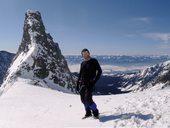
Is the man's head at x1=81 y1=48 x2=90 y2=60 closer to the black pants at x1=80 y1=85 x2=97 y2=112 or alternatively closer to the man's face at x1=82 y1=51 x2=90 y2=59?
the man's face at x1=82 y1=51 x2=90 y2=59

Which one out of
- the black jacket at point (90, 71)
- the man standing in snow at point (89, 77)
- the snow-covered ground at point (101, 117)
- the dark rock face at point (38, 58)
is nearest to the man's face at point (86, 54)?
the man standing in snow at point (89, 77)

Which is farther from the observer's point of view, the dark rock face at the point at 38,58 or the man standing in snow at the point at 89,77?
the dark rock face at the point at 38,58

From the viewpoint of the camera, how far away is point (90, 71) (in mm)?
14016

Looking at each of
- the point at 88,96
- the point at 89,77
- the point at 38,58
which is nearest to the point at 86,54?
the point at 89,77

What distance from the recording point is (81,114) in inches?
631

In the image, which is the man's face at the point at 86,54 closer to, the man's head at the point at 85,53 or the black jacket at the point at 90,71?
the man's head at the point at 85,53

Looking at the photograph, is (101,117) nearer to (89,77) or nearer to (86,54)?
(89,77)

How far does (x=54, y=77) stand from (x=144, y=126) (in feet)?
395

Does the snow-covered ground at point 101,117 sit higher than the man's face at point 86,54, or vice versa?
the man's face at point 86,54

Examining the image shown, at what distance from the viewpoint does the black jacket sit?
13945 mm

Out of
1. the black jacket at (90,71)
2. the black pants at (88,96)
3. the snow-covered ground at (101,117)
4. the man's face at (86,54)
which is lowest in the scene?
the snow-covered ground at (101,117)

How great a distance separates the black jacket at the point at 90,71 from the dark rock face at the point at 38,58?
96.6 m

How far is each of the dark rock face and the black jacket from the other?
96.6 meters

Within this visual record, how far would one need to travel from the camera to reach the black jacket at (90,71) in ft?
45.8
